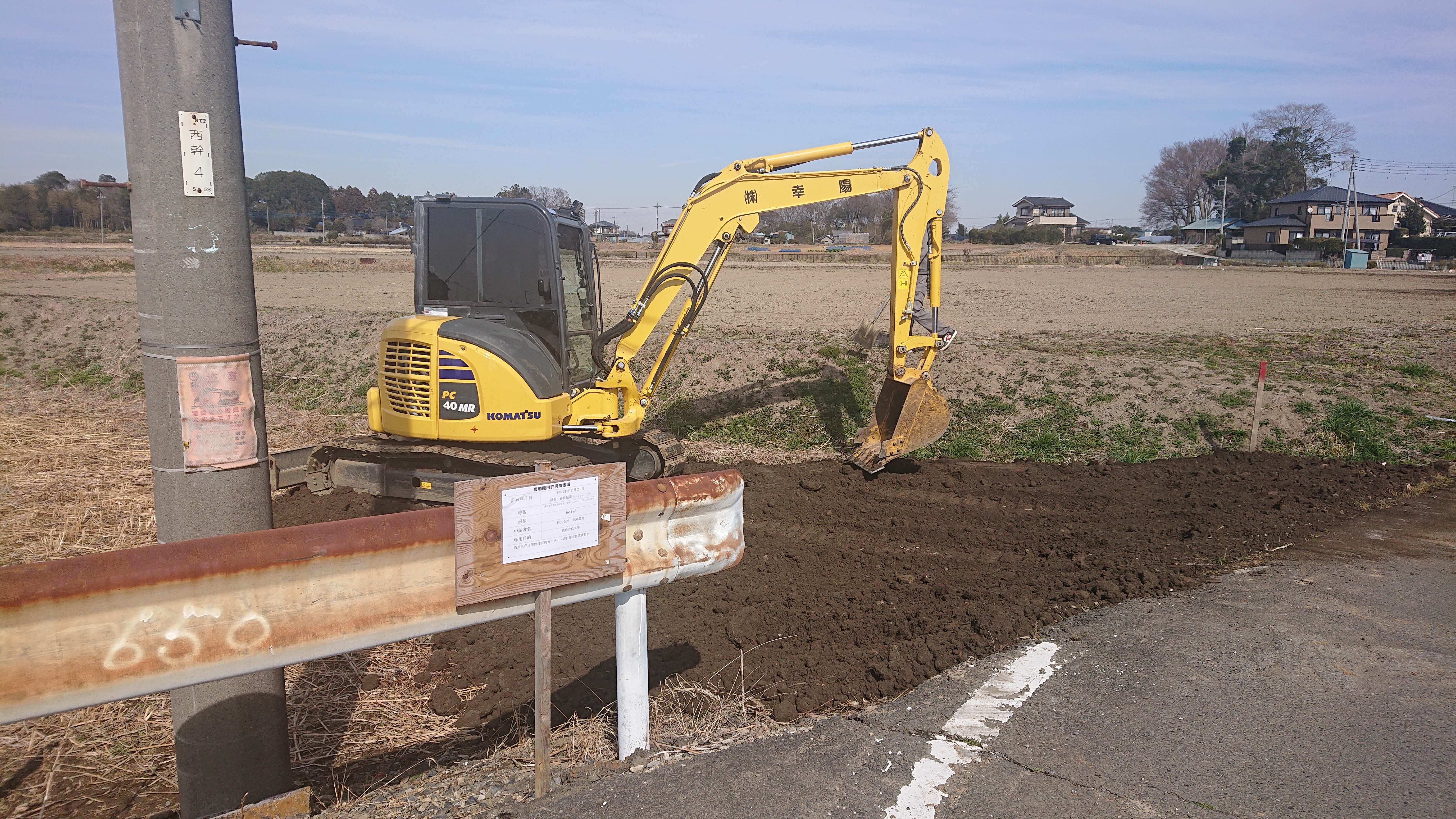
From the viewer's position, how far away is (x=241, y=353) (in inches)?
133

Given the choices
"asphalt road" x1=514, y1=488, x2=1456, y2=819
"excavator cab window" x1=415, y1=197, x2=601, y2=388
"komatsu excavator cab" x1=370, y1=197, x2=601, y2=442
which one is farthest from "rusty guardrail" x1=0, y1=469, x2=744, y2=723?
"excavator cab window" x1=415, y1=197, x2=601, y2=388

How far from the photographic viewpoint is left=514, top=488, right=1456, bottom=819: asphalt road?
11.0ft

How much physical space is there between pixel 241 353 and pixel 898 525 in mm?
5936

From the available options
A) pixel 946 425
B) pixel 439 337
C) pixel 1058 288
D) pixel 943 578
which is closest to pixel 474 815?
pixel 943 578

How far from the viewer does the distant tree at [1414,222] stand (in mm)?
73875

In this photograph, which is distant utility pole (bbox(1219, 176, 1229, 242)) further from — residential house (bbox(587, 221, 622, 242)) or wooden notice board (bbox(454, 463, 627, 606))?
wooden notice board (bbox(454, 463, 627, 606))

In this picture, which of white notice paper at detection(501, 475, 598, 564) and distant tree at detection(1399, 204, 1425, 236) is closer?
white notice paper at detection(501, 475, 598, 564)

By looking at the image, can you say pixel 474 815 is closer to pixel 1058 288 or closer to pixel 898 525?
pixel 898 525

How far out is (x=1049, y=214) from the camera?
114 metres

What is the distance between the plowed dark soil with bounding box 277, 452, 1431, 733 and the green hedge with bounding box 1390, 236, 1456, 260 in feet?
224

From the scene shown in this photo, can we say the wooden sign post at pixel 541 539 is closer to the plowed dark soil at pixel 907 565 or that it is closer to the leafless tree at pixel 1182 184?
the plowed dark soil at pixel 907 565

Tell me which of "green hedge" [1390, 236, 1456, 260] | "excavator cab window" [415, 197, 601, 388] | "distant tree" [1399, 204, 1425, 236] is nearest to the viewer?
"excavator cab window" [415, 197, 601, 388]

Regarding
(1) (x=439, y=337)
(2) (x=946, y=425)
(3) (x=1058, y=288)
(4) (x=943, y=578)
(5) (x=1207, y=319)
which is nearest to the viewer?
(4) (x=943, y=578)

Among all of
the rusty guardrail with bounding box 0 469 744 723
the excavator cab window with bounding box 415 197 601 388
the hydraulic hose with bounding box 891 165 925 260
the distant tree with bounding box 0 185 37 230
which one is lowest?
the rusty guardrail with bounding box 0 469 744 723
